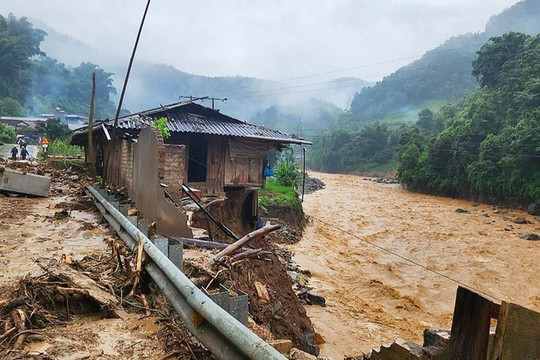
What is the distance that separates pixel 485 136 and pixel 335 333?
29105 mm

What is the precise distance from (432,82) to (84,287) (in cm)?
10232

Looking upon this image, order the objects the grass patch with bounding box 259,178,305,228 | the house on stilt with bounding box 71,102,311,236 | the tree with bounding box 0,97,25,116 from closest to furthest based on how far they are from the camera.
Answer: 1. the house on stilt with bounding box 71,102,311,236
2. the grass patch with bounding box 259,178,305,228
3. the tree with bounding box 0,97,25,116

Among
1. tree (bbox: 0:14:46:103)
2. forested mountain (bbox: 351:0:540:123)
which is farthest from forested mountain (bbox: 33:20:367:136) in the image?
tree (bbox: 0:14:46:103)

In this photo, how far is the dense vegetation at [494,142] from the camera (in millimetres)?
27297

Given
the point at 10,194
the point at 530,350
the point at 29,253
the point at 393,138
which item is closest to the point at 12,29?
the point at 393,138

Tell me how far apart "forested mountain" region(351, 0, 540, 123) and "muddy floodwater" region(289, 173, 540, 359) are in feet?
211

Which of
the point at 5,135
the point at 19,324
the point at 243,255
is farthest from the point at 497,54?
the point at 5,135

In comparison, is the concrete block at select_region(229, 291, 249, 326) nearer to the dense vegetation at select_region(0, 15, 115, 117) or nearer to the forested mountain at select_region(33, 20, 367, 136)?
the dense vegetation at select_region(0, 15, 115, 117)

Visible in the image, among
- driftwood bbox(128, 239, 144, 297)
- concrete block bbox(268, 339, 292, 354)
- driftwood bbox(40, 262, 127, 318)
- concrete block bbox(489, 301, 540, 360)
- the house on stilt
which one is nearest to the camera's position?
concrete block bbox(489, 301, 540, 360)

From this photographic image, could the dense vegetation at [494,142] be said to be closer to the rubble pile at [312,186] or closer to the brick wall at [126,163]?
the rubble pile at [312,186]

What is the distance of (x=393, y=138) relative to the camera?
198 ft

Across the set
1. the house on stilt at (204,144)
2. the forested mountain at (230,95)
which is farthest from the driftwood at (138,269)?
the forested mountain at (230,95)

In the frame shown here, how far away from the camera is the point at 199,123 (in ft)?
48.8

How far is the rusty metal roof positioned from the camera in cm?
1355
